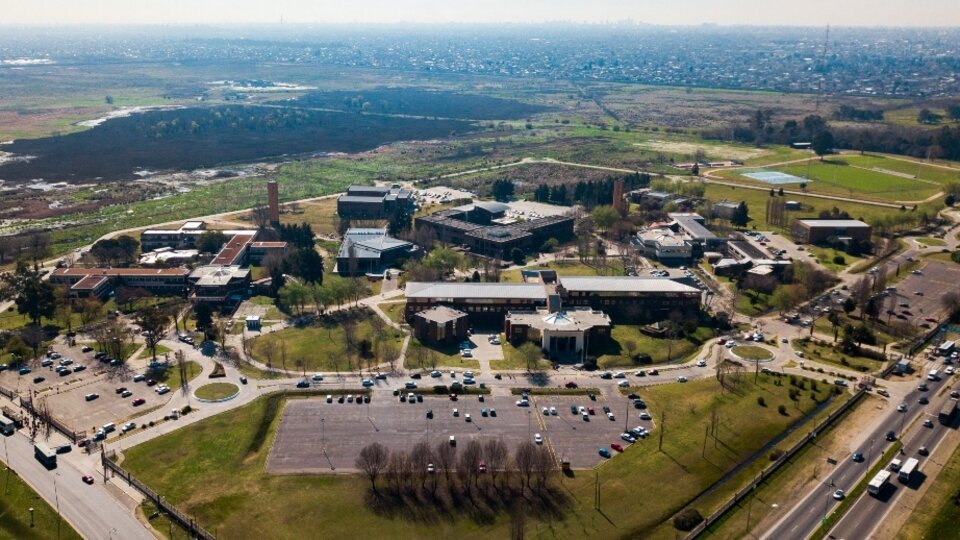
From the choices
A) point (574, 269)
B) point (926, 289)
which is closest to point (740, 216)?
point (926, 289)

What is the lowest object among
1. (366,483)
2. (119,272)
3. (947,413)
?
(366,483)

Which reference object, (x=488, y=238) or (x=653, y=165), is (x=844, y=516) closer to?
(x=488, y=238)

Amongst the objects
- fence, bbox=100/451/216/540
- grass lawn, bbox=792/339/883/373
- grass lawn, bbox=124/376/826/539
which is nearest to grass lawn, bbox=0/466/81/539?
fence, bbox=100/451/216/540

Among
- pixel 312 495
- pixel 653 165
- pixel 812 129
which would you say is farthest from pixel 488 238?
pixel 812 129

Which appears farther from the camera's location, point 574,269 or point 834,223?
point 834,223

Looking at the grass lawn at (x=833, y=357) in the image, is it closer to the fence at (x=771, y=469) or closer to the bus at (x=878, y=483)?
the fence at (x=771, y=469)

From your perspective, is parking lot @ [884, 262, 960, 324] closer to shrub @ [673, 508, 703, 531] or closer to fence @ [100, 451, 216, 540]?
shrub @ [673, 508, 703, 531]

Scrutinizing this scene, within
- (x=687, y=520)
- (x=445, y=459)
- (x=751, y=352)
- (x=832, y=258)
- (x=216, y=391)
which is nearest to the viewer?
(x=687, y=520)

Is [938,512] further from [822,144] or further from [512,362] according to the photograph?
[822,144]
